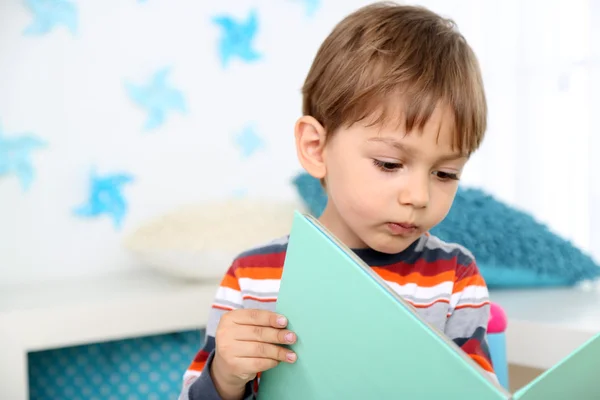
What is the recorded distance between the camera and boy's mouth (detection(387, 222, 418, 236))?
84 cm

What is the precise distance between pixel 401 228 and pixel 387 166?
3.1 inches

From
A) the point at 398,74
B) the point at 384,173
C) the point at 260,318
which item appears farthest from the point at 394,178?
the point at 260,318

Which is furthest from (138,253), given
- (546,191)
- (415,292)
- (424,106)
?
(546,191)

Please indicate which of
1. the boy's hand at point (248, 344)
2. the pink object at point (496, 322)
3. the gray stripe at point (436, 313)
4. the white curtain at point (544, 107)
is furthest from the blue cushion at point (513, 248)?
the boy's hand at point (248, 344)

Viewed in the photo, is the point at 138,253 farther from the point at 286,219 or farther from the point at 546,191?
the point at 546,191

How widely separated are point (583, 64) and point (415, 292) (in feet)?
3.91

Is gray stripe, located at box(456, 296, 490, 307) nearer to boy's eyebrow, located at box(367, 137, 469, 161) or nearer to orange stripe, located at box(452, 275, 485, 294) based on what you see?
orange stripe, located at box(452, 275, 485, 294)

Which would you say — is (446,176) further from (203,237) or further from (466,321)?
(203,237)

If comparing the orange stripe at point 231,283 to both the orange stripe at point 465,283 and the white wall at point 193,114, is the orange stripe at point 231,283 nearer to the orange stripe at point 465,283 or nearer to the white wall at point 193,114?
the orange stripe at point 465,283

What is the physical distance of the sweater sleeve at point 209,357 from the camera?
2.60 ft

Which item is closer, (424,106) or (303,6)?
(424,106)

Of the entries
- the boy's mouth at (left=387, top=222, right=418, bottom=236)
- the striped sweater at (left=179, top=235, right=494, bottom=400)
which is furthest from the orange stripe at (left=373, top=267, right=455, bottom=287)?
the boy's mouth at (left=387, top=222, right=418, bottom=236)

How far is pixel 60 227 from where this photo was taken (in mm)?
1788

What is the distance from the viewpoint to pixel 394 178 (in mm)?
811
